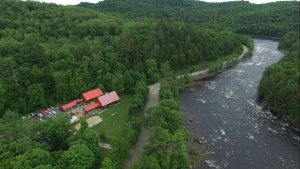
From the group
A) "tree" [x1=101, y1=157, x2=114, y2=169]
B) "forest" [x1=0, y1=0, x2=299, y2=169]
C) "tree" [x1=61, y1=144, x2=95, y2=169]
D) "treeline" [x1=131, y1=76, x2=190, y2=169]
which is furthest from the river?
"tree" [x1=61, y1=144, x2=95, y2=169]

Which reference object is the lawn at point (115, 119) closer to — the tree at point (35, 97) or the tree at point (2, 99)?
the tree at point (35, 97)

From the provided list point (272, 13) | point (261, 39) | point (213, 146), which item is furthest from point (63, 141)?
point (272, 13)

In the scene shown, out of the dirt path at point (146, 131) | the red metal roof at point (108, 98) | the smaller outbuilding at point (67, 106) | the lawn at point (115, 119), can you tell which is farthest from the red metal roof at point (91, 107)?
the dirt path at point (146, 131)

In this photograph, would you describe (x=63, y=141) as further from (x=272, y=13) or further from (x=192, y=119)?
(x=272, y=13)

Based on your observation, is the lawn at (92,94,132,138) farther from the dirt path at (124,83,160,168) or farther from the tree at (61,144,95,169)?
the tree at (61,144,95,169)

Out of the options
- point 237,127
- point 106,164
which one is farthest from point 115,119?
point 237,127

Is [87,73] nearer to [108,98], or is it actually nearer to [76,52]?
[76,52]

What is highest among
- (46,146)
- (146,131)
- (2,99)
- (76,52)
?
(76,52)
